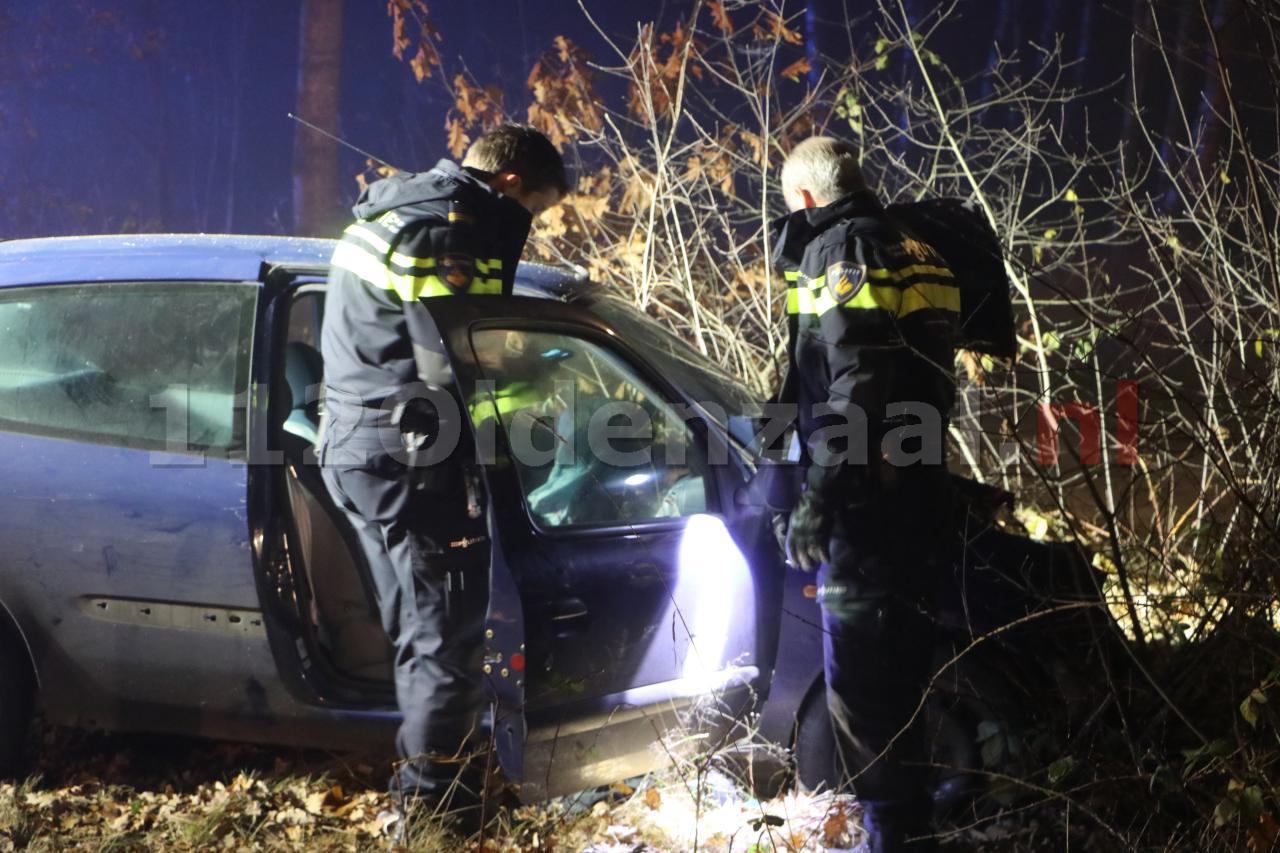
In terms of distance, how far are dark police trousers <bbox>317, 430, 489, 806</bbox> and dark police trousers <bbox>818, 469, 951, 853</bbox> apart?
0.95m

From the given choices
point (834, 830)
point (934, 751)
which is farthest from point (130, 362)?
point (934, 751)

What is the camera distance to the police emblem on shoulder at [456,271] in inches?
121

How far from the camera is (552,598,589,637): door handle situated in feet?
10.4

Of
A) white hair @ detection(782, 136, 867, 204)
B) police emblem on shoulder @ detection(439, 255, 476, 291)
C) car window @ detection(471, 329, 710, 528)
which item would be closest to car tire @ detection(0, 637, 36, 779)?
car window @ detection(471, 329, 710, 528)

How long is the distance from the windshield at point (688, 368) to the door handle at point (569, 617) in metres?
0.70

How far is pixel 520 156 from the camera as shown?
3387mm

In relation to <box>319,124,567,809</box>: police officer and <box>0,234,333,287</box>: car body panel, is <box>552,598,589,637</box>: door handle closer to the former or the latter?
<box>319,124,567,809</box>: police officer

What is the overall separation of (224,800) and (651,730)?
1237mm

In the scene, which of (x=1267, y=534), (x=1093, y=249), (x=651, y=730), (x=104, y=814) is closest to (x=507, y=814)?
(x=651, y=730)

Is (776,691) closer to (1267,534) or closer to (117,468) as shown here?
(1267,534)

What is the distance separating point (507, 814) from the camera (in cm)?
341

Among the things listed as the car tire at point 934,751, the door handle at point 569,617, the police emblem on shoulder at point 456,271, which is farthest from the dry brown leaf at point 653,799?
the police emblem on shoulder at point 456,271

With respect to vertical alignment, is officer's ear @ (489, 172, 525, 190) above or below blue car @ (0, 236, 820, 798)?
above

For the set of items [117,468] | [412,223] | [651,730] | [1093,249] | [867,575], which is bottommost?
[651,730]
